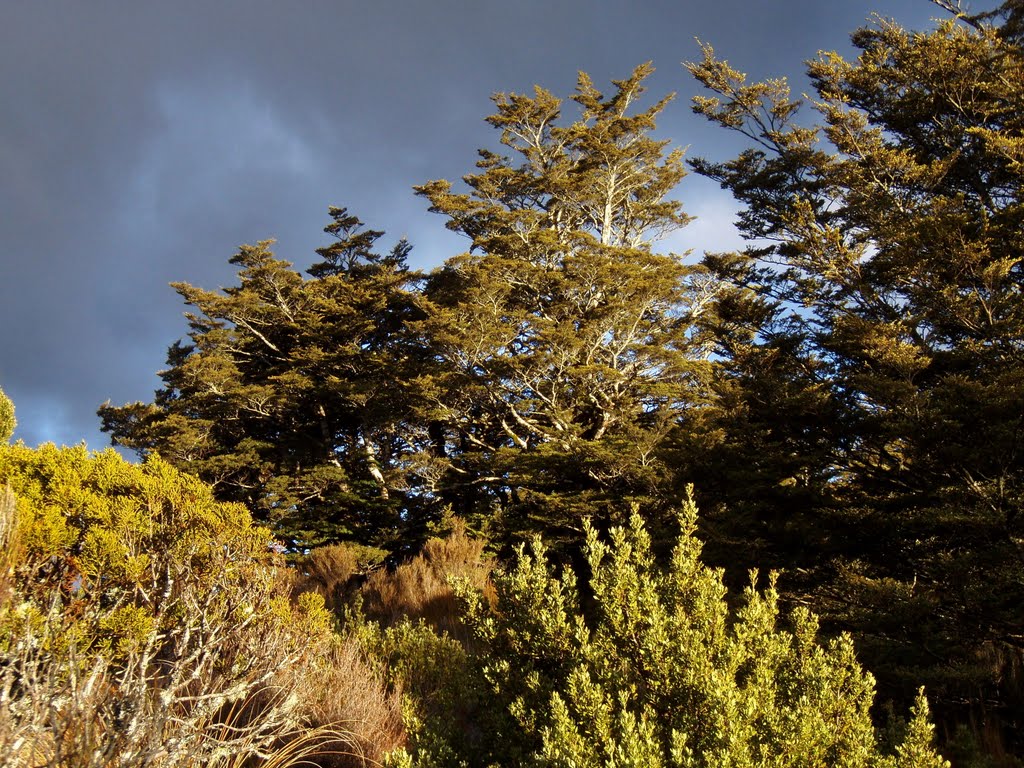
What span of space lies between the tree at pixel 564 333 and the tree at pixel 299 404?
189 cm

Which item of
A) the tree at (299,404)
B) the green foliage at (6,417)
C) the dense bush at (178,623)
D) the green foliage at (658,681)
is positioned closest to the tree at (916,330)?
the green foliage at (658,681)

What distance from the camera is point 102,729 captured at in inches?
138

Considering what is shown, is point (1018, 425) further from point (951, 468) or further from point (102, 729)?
point (102, 729)

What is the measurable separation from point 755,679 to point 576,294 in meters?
14.5

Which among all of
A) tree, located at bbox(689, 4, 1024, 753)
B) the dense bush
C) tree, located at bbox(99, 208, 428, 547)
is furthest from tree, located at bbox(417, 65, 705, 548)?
the dense bush

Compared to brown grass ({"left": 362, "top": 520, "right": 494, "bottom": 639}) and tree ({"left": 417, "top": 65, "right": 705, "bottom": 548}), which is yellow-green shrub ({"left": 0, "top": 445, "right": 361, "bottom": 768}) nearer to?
brown grass ({"left": 362, "top": 520, "right": 494, "bottom": 639})

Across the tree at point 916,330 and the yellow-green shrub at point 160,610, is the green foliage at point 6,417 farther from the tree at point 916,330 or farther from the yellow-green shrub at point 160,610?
the tree at point 916,330

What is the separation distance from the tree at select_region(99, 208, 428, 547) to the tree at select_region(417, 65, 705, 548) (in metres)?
1.89

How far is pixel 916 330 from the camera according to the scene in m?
8.99

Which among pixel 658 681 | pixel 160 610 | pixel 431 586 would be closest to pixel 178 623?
pixel 160 610

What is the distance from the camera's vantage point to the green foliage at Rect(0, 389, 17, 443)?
1706cm

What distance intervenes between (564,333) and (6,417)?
14.5 metres

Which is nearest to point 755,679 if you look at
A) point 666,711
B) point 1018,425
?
point 666,711

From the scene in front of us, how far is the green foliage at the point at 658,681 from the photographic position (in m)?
2.68
